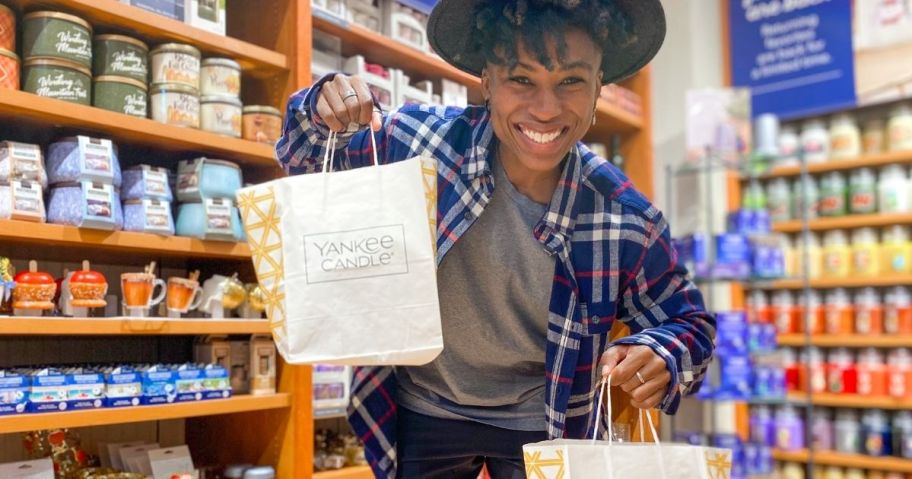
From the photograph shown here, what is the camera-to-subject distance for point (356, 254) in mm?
1191

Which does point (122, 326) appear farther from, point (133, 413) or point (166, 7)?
point (166, 7)

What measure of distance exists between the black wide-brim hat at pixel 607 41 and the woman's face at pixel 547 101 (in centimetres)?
9

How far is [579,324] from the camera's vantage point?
4.75ft

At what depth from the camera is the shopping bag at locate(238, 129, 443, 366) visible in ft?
3.90

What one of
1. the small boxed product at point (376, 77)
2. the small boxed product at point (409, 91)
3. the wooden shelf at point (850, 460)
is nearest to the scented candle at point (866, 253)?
the wooden shelf at point (850, 460)

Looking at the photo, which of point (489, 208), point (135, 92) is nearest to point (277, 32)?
point (135, 92)

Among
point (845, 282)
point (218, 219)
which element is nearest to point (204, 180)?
point (218, 219)

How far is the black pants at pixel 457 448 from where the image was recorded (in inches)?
59.1

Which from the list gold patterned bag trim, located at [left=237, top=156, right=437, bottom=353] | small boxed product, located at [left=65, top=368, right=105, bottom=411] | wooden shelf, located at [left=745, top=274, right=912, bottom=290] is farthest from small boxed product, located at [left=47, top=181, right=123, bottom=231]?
wooden shelf, located at [left=745, top=274, right=912, bottom=290]

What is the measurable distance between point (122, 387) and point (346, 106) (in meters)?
0.99

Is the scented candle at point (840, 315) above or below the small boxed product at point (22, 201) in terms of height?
below

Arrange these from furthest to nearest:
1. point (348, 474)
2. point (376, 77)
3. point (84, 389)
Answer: point (376, 77) < point (348, 474) < point (84, 389)

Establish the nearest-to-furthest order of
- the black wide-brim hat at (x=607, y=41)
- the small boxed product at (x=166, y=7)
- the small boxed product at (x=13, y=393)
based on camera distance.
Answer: the black wide-brim hat at (x=607, y=41), the small boxed product at (x=13, y=393), the small boxed product at (x=166, y=7)

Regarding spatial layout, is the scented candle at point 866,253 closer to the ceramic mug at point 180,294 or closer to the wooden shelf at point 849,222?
the wooden shelf at point 849,222
